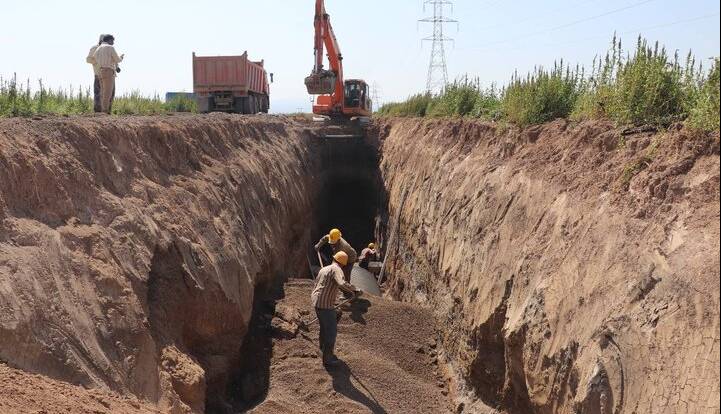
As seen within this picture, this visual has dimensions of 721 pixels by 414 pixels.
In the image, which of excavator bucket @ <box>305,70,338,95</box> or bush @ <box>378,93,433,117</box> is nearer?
bush @ <box>378,93,433,117</box>

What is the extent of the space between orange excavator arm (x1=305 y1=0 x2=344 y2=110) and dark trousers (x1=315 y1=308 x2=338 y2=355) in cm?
1504

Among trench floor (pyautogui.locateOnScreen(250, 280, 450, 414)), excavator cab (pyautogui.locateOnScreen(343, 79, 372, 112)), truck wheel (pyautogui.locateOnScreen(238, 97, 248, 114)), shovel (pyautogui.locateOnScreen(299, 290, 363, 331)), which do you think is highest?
excavator cab (pyautogui.locateOnScreen(343, 79, 372, 112))

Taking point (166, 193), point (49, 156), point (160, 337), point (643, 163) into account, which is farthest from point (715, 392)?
point (166, 193)

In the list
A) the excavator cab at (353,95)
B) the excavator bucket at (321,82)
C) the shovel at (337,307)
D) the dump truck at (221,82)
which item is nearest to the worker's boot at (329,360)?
the shovel at (337,307)

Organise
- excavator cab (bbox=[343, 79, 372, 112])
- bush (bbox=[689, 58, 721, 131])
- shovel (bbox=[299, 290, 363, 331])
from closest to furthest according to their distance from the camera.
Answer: bush (bbox=[689, 58, 721, 131]), shovel (bbox=[299, 290, 363, 331]), excavator cab (bbox=[343, 79, 372, 112])

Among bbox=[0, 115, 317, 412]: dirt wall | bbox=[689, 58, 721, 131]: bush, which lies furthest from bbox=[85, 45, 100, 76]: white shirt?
bbox=[689, 58, 721, 131]: bush

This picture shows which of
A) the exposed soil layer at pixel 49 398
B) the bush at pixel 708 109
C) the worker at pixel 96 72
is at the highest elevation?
the worker at pixel 96 72

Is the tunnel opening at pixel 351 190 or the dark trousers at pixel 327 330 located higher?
the tunnel opening at pixel 351 190

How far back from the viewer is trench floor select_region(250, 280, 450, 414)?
829cm

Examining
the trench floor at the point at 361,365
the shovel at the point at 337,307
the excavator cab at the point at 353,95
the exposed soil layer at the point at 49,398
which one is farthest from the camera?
the excavator cab at the point at 353,95

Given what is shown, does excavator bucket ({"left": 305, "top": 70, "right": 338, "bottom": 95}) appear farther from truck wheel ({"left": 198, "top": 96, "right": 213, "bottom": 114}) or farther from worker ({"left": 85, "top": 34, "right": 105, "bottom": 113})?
worker ({"left": 85, "top": 34, "right": 105, "bottom": 113})

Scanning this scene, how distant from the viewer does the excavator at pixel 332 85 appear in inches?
927

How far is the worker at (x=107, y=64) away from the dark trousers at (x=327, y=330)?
6.76 metres

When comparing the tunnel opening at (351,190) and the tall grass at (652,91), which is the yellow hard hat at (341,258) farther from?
the tunnel opening at (351,190)
